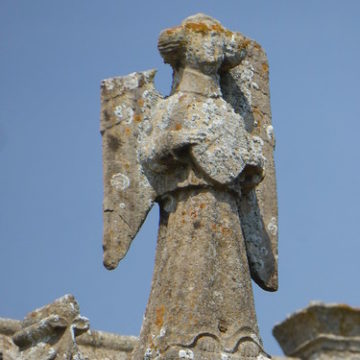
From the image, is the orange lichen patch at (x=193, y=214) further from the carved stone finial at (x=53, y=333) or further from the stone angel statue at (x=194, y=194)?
the carved stone finial at (x=53, y=333)

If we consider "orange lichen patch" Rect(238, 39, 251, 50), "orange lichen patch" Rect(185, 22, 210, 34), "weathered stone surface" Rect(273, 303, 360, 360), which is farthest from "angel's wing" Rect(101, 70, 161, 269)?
"weathered stone surface" Rect(273, 303, 360, 360)

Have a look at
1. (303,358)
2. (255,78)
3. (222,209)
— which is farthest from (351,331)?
(255,78)

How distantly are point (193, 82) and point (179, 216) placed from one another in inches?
44.2

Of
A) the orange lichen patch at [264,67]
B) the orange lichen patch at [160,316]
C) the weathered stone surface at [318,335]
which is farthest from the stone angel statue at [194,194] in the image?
the weathered stone surface at [318,335]

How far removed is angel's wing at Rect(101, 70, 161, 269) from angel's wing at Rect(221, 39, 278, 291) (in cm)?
74

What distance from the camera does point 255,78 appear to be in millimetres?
22406

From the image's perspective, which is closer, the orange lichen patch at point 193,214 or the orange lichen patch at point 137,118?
the orange lichen patch at point 193,214

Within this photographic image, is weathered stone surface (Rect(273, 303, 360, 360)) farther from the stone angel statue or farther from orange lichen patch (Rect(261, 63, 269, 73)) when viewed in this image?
orange lichen patch (Rect(261, 63, 269, 73))

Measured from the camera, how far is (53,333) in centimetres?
2055

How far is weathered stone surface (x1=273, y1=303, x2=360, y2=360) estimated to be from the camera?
19.0m

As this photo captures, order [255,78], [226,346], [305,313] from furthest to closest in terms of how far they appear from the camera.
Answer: [255,78], [226,346], [305,313]

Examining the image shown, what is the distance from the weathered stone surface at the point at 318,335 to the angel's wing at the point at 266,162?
8.03 feet

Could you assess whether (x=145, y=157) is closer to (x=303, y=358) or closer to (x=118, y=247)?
(x=118, y=247)

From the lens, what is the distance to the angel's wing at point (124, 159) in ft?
70.2
